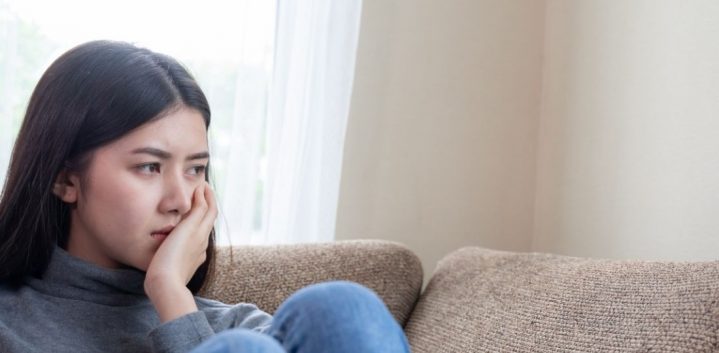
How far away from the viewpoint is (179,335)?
115 centimetres

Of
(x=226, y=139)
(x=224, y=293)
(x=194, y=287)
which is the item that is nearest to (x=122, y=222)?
(x=194, y=287)

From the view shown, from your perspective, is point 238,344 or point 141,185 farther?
point 141,185

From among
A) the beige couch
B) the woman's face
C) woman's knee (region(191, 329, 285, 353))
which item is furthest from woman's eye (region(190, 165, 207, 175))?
woman's knee (region(191, 329, 285, 353))

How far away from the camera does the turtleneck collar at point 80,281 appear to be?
4.25ft

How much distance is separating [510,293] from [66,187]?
0.78m

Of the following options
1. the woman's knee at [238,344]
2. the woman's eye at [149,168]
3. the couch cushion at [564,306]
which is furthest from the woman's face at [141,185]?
the couch cushion at [564,306]

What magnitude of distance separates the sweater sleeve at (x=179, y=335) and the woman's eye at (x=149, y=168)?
221mm

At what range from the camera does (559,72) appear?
234 cm

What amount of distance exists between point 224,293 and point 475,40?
1.16 metres

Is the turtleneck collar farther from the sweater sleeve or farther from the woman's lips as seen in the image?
the sweater sleeve

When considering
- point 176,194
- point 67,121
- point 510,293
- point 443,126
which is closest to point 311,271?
point 510,293

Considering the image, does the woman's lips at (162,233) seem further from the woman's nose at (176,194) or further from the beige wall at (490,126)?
the beige wall at (490,126)

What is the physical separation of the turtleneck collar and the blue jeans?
0.38m

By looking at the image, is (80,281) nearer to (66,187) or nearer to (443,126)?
(66,187)
